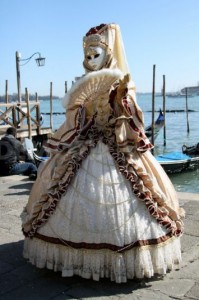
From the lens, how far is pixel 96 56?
300cm

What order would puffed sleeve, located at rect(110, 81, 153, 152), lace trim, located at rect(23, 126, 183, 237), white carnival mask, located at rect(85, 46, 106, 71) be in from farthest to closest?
white carnival mask, located at rect(85, 46, 106, 71) → puffed sleeve, located at rect(110, 81, 153, 152) → lace trim, located at rect(23, 126, 183, 237)

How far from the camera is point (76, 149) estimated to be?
289 cm

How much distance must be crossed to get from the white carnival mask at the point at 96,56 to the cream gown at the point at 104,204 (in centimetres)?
20

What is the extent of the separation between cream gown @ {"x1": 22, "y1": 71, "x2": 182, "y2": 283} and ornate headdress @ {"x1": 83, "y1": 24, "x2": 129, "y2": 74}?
218 mm

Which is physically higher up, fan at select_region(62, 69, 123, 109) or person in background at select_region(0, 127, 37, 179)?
fan at select_region(62, 69, 123, 109)

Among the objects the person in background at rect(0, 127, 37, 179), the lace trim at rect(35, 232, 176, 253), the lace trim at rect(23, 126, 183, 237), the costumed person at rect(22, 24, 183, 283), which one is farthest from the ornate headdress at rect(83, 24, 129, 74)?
the person in background at rect(0, 127, 37, 179)

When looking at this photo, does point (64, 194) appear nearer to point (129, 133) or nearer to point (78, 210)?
point (78, 210)

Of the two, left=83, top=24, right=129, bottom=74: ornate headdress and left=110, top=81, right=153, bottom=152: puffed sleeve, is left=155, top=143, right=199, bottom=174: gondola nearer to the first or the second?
left=83, top=24, right=129, bottom=74: ornate headdress

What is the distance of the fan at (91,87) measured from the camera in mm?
2812

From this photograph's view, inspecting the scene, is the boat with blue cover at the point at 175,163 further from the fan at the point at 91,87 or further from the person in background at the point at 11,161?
the fan at the point at 91,87

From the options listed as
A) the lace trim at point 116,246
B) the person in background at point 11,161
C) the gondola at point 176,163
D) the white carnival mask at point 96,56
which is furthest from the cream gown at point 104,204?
the gondola at point 176,163

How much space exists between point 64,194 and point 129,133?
604mm

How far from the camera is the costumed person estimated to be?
268 cm

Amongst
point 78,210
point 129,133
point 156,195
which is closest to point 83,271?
point 78,210
